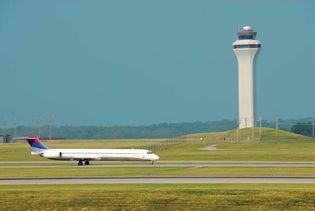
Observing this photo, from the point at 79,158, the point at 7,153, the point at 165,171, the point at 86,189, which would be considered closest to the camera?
the point at 86,189

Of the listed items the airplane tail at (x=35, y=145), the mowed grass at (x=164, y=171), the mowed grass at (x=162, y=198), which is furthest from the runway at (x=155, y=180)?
the airplane tail at (x=35, y=145)

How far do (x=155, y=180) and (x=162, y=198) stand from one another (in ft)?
56.0

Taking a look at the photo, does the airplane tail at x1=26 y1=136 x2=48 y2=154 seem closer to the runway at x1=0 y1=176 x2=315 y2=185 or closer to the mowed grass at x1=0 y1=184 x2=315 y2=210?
the runway at x1=0 y1=176 x2=315 y2=185

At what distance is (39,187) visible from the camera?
75.4m

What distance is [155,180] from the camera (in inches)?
3238

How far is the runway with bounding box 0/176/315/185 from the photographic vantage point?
262 feet

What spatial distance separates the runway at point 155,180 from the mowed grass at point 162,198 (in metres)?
6.44

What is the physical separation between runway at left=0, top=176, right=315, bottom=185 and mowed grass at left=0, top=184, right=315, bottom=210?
6.44 m

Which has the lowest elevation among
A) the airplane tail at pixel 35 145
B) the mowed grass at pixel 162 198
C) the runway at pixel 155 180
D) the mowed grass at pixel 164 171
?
the mowed grass at pixel 162 198

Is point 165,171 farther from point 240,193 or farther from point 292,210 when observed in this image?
point 292,210

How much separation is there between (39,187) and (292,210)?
1007 inches

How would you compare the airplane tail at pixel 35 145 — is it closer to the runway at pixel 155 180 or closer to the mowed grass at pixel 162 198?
the runway at pixel 155 180

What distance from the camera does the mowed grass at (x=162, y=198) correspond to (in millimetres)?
62312

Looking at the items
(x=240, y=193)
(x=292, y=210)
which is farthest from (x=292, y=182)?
(x=292, y=210)
